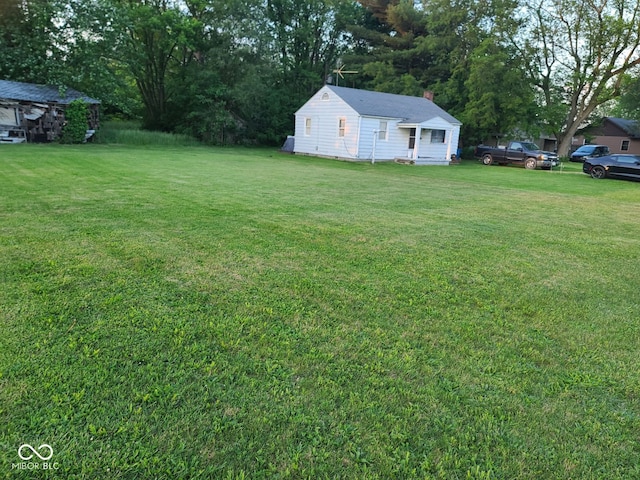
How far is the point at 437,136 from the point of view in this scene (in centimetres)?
2323

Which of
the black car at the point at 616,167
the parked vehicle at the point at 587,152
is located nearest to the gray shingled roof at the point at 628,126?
the parked vehicle at the point at 587,152

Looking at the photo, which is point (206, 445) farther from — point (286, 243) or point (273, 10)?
point (273, 10)

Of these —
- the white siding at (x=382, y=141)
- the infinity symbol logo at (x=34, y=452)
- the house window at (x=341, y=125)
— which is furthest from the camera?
the house window at (x=341, y=125)

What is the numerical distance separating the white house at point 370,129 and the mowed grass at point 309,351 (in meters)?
16.2

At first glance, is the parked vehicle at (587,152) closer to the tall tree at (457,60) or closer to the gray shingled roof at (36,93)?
the tall tree at (457,60)

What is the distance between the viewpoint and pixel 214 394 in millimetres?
2148

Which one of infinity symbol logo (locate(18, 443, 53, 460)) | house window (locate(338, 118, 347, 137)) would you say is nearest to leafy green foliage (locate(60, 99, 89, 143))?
house window (locate(338, 118, 347, 137))

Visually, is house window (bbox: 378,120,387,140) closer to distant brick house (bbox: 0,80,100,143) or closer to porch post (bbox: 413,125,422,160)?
porch post (bbox: 413,125,422,160)

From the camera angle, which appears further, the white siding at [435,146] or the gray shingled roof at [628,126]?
the gray shingled roof at [628,126]

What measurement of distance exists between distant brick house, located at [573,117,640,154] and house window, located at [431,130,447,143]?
24516 millimetres

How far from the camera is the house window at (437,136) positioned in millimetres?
23017

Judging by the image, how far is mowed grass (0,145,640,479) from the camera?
182 cm

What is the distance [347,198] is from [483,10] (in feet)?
92.0

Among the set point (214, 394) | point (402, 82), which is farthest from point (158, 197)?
point (402, 82)
